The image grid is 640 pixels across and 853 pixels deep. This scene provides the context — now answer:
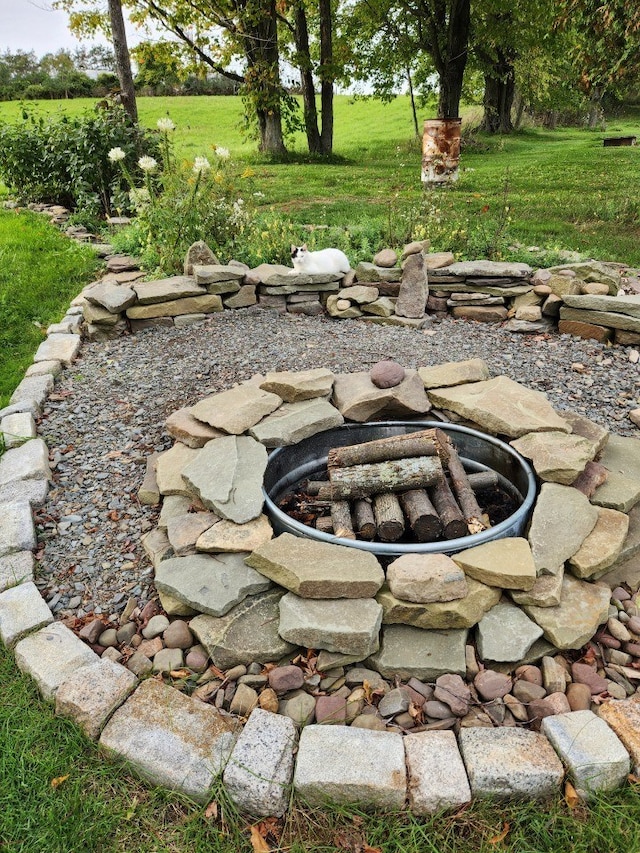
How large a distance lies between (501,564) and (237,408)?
1430 millimetres

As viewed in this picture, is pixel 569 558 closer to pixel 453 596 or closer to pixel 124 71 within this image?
pixel 453 596

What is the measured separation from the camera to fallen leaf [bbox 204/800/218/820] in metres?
1.61

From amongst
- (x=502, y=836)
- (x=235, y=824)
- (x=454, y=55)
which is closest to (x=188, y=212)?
(x=235, y=824)

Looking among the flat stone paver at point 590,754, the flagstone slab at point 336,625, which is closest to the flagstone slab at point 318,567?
the flagstone slab at point 336,625

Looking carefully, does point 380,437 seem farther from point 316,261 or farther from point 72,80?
point 72,80

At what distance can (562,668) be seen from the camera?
197cm

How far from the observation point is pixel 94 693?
1849mm

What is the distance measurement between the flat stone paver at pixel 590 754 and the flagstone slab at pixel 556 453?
3.26 feet

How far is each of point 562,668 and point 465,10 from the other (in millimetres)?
13183

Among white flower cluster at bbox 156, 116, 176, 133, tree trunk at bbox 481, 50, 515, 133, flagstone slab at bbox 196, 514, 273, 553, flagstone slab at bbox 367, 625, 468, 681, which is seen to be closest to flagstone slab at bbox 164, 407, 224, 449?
flagstone slab at bbox 196, 514, 273, 553

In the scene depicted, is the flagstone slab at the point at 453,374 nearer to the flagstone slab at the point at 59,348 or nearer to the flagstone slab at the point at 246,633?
the flagstone slab at the point at 246,633

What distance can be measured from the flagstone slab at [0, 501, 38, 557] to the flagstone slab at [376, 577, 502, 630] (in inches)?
58.6

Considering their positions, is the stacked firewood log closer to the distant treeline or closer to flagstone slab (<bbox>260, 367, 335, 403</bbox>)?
flagstone slab (<bbox>260, 367, 335, 403</bbox>)

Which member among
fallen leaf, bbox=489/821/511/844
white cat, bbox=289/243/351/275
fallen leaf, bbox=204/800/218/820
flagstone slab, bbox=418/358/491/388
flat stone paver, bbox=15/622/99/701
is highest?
white cat, bbox=289/243/351/275
